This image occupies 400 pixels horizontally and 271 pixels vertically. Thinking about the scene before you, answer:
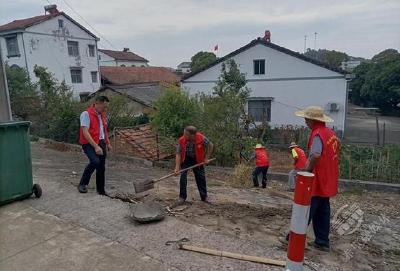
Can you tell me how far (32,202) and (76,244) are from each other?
1.56 m

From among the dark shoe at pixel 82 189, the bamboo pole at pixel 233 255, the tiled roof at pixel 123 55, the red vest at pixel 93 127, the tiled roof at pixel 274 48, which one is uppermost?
the tiled roof at pixel 123 55

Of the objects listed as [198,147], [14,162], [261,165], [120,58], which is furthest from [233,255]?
[120,58]

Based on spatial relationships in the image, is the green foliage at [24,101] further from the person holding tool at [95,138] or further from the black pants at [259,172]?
the person holding tool at [95,138]

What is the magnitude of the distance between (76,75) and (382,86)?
98.9 feet

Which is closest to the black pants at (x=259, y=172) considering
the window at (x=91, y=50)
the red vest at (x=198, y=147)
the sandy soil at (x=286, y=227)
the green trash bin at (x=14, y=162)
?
the sandy soil at (x=286, y=227)

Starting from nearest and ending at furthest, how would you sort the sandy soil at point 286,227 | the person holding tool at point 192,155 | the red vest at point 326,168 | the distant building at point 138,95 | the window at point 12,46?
the sandy soil at point 286,227 < the red vest at point 326,168 < the person holding tool at point 192,155 < the distant building at point 138,95 < the window at point 12,46

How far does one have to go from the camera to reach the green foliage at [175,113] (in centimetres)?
1243

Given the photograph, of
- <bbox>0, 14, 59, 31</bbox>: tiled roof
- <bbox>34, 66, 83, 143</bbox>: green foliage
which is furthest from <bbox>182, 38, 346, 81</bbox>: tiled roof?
<bbox>0, 14, 59, 31</bbox>: tiled roof

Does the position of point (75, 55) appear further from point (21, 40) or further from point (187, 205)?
point (187, 205)

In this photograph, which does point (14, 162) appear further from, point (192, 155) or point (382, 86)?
point (382, 86)

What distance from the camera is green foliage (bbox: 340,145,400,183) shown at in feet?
29.5

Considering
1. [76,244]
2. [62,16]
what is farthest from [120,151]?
[62,16]

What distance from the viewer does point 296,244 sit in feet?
6.71

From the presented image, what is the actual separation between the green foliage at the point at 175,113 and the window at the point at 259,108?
8.85 metres
